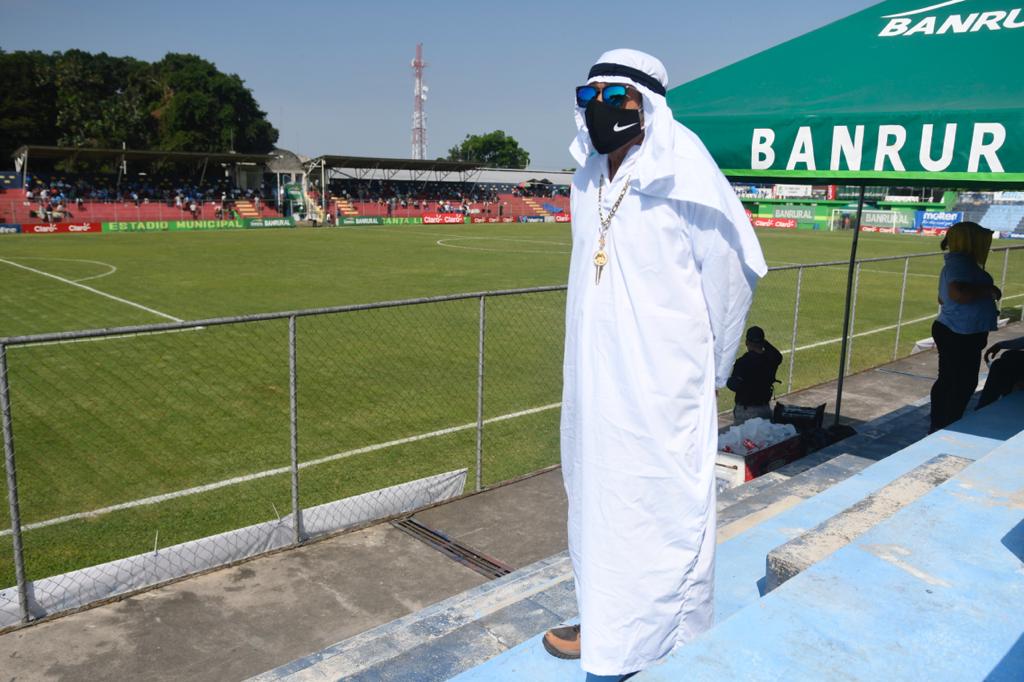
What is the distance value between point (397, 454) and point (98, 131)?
8285cm

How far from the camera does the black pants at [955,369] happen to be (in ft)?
20.1

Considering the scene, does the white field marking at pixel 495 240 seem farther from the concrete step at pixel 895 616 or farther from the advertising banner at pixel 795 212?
the advertising banner at pixel 795 212

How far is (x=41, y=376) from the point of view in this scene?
9.89 m

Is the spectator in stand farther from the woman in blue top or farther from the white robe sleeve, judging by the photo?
the white robe sleeve

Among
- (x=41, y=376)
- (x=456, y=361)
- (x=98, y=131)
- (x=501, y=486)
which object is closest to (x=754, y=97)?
(x=501, y=486)

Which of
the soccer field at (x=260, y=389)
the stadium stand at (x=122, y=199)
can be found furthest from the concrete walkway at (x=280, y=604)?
the stadium stand at (x=122, y=199)

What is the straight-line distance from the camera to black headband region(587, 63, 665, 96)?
2.47m

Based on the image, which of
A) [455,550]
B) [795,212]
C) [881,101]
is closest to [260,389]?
[455,550]

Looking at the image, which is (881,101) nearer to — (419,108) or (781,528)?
(781,528)

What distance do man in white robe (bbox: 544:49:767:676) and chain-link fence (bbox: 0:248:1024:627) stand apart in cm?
326

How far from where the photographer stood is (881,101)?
4148 millimetres

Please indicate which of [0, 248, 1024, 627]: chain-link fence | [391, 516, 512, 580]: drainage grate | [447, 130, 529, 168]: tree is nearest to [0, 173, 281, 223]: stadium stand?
[0, 248, 1024, 627]: chain-link fence

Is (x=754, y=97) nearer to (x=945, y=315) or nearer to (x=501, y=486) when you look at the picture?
(x=945, y=315)

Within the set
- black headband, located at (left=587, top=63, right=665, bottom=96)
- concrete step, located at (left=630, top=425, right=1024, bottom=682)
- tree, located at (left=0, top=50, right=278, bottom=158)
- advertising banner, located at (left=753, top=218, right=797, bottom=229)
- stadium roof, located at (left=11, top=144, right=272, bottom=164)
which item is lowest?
concrete step, located at (left=630, top=425, right=1024, bottom=682)
